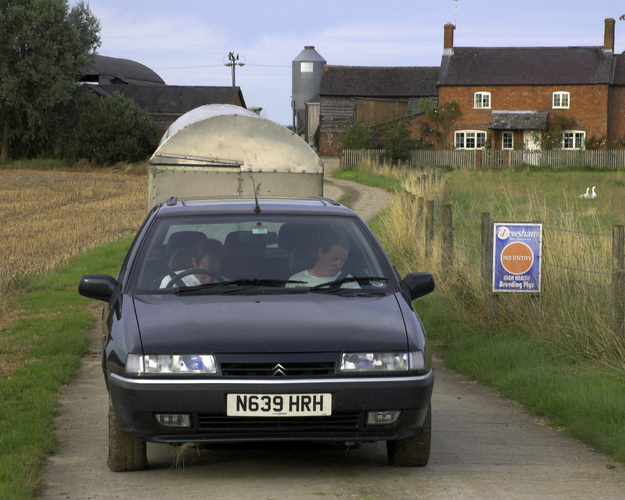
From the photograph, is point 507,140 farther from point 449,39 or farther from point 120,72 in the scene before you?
point 120,72

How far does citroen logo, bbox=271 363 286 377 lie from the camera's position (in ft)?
17.1

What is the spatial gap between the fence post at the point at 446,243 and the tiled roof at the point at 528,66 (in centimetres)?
5605

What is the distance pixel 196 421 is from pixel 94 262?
1309cm

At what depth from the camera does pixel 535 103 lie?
67.0 meters

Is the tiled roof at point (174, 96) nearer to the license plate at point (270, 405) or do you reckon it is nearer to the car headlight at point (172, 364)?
the car headlight at point (172, 364)

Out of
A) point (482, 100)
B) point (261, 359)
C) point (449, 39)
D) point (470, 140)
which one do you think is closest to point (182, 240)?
point (261, 359)

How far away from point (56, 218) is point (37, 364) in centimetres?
1959

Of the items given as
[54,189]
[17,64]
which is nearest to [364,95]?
[17,64]

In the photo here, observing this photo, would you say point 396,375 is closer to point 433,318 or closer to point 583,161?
point 433,318

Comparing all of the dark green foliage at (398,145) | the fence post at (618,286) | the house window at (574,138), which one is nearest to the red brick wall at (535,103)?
the house window at (574,138)

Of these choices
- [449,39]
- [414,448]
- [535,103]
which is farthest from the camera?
[449,39]

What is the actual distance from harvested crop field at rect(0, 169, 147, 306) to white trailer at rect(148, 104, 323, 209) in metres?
2.83

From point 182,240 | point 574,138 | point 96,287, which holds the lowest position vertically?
point 96,287

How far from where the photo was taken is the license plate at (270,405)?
17.0 ft
